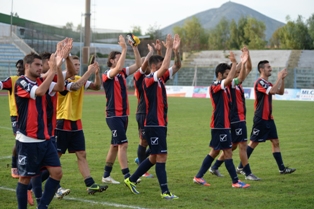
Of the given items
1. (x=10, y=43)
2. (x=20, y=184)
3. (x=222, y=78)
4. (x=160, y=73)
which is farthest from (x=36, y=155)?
(x=10, y=43)

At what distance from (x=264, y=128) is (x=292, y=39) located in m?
63.1

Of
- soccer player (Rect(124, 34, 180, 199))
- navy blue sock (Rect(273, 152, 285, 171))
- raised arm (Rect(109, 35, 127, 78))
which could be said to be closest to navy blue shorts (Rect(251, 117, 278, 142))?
navy blue sock (Rect(273, 152, 285, 171))

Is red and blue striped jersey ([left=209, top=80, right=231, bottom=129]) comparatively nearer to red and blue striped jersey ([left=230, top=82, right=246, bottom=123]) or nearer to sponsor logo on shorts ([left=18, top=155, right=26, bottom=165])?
red and blue striped jersey ([left=230, top=82, right=246, bottom=123])

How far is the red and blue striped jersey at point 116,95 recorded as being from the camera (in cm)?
984

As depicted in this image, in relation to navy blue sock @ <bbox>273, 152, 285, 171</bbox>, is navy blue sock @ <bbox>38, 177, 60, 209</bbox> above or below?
above

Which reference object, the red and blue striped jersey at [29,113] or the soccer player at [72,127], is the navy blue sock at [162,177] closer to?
the soccer player at [72,127]

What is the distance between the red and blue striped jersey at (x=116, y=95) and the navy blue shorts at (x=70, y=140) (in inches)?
42.9

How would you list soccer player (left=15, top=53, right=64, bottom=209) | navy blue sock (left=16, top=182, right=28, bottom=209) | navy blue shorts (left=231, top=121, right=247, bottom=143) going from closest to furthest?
soccer player (left=15, top=53, right=64, bottom=209) < navy blue sock (left=16, top=182, right=28, bottom=209) < navy blue shorts (left=231, top=121, right=247, bottom=143)

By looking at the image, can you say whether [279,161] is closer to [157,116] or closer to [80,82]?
[157,116]

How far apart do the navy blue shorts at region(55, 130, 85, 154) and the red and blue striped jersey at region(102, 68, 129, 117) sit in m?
1.09

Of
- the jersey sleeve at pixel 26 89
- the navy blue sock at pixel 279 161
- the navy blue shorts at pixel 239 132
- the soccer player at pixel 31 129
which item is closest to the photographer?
the jersey sleeve at pixel 26 89

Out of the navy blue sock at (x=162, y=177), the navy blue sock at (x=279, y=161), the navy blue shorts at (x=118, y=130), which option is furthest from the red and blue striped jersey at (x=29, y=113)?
the navy blue sock at (x=279, y=161)

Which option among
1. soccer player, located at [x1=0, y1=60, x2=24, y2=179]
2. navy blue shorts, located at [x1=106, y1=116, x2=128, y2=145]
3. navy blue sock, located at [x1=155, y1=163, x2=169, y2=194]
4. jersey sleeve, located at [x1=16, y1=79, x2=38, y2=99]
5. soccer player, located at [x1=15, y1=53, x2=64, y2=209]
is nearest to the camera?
jersey sleeve, located at [x1=16, y1=79, x2=38, y2=99]

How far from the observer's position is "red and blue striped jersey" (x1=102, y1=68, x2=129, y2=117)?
9.84 meters
